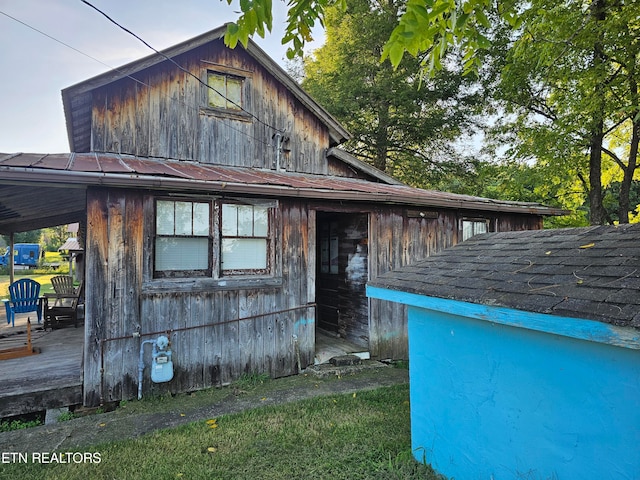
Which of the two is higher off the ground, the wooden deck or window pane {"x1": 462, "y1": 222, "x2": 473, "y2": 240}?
window pane {"x1": 462, "y1": 222, "x2": 473, "y2": 240}

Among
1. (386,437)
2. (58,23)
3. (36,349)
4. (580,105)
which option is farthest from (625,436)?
(580,105)

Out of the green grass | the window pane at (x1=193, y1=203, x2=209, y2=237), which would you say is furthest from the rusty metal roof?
the green grass

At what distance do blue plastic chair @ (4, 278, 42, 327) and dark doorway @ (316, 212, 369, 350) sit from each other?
6837 millimetres

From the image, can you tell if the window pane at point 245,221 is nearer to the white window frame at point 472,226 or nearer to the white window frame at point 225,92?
the white window frame at point 225,92

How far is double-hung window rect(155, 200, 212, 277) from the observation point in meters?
5.34

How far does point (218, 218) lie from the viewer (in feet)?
18.6

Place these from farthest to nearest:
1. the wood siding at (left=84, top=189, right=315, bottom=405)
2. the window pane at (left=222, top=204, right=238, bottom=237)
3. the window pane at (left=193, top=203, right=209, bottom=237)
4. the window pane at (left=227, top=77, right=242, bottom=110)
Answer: the window pane at (left=227, top=77, right=242, bottom=110) → the window pane at (left=222, top=204, right=238, bottom=237) → the window pane at (left=193, top=203, right=209, bottom=237) → the wood siding at (left=84, top=189, right=315, bottom=405)

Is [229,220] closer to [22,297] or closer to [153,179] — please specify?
[153,179]

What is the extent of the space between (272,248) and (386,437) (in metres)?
3.34

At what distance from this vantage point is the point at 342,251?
826cm

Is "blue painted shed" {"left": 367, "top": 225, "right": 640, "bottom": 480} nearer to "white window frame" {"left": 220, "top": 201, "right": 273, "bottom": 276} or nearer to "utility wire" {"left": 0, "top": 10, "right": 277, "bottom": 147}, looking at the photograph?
"white window frame" {"left": 220, "top": 201, "right": 273, "bottom": 276}

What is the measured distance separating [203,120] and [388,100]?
9.66 m

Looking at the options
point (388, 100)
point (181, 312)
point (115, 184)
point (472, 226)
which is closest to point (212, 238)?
point (181, 312)

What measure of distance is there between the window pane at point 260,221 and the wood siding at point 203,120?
2.28 m
